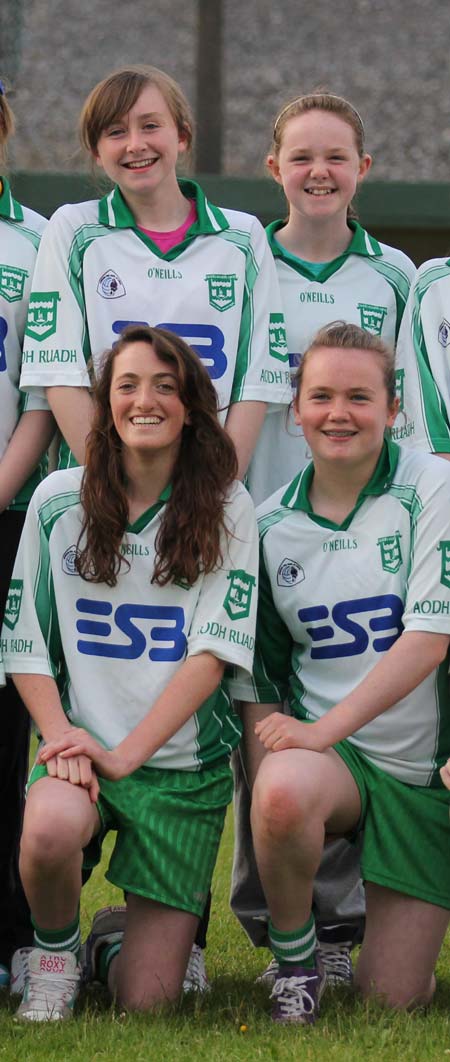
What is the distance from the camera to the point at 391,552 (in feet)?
11.9

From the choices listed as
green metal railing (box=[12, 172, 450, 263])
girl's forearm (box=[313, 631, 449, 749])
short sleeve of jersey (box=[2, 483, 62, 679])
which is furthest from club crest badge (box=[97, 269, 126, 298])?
green metal railing (box=[12, 172, 450, 263])

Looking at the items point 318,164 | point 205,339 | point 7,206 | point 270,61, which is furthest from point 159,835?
point 270,61

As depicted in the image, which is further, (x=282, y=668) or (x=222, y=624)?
(x=282, y=668)

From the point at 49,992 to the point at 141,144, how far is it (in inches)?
80.2

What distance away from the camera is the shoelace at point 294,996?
11.1ft

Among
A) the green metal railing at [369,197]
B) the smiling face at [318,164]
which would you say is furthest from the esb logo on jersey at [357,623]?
the green metal railing at [369,197]

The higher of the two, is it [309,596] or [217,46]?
[217,46]

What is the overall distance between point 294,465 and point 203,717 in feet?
2.68

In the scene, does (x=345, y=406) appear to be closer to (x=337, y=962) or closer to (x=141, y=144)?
(x=141, y=144)

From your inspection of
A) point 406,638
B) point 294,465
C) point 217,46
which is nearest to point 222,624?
point 406,638

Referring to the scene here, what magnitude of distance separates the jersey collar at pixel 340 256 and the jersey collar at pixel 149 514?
32.3 inches

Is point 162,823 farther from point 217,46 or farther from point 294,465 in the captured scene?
point 217,46

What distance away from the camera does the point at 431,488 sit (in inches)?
143

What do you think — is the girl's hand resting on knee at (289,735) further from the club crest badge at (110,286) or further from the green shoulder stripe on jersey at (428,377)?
the club crest badge at (110,286)
